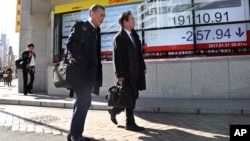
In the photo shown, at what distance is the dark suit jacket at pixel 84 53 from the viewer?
4.05 m

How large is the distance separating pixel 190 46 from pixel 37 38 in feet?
20.8

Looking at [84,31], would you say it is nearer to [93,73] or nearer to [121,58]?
[93,73]

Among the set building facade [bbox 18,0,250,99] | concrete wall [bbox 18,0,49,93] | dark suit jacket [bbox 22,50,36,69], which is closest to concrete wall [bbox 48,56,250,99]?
building facade [bbox 18,0,250,99]

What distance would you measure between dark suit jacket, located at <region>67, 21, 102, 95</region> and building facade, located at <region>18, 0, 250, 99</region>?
4520mm

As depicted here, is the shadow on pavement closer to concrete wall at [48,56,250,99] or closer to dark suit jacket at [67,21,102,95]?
dark suit jacket at [67,21,102,95]

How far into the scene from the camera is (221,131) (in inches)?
191

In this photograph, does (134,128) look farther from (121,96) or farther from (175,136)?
(175,136)

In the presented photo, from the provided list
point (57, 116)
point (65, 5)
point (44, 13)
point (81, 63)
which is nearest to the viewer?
point (81, 63)

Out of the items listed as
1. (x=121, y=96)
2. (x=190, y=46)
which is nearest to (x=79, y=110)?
(x=121, y=96)

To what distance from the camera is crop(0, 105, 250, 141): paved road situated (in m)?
4.63

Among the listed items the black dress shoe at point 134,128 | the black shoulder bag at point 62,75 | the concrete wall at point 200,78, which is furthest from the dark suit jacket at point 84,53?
the concrete wall at point 200,78

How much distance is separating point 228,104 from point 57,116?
387 cm

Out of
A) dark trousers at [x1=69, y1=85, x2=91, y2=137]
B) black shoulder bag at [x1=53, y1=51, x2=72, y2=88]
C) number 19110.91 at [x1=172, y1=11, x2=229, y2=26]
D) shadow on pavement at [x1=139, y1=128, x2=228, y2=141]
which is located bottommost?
shadow on pavement at [x1=139, y1=128, x2=228, y2=141]

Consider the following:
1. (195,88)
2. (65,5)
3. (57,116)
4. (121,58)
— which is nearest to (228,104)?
(195,88)
